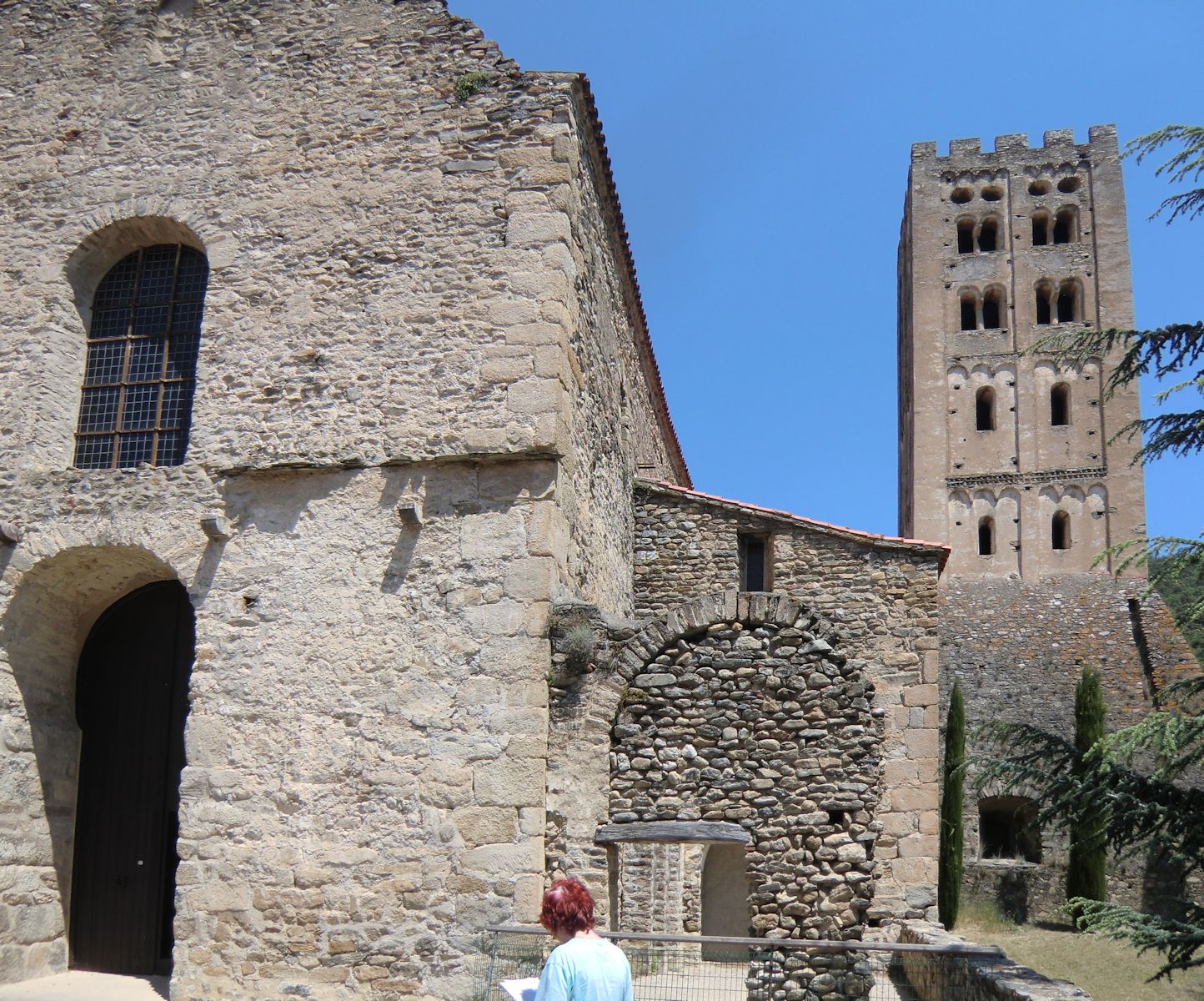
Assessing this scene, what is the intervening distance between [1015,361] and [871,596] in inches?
1114

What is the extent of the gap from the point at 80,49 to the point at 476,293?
4.54m

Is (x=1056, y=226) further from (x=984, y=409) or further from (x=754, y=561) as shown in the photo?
(x=754, y=561)

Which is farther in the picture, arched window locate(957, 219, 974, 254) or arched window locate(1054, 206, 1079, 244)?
arched window locate(957, 219, 974, 254)

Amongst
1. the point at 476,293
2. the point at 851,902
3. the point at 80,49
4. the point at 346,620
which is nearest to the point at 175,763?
the point at 346,620

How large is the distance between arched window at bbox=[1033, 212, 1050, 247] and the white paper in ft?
128

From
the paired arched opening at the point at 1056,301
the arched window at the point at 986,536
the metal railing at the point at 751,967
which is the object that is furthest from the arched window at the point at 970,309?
the metal railing at the point at 751,967

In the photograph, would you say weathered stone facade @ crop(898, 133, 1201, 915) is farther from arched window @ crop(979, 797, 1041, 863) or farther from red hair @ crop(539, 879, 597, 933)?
red hair @ crop(539, 879, 597, 933)

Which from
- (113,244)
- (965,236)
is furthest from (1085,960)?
(965,236)

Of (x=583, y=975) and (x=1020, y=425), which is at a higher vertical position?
(x=1020, y=425)

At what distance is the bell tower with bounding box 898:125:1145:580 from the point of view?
1420 inches

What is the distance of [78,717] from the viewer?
953 cm

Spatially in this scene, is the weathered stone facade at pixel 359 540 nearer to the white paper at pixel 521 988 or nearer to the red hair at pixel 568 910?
the white paper at pixel 521 988

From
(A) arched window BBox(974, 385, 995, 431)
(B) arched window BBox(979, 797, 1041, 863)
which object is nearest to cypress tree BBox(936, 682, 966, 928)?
(B) arched window BBox(979, 797, 1041, 863)

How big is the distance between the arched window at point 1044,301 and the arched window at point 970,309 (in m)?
2.01
